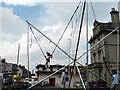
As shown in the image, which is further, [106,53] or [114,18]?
[114,18]

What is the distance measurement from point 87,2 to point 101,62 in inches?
829

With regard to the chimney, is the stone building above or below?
below

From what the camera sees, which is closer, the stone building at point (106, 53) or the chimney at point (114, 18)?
the stone building at point (106, 53)

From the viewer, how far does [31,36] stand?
10.6m

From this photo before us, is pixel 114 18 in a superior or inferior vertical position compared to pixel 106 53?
superior

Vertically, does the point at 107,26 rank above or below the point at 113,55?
above

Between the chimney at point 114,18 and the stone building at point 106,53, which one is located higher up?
the chimney at point 114,18

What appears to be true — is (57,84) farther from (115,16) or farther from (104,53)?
(115,16)

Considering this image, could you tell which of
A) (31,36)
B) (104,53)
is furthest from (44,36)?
(104,53)

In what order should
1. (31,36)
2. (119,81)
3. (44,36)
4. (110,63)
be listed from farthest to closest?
(110,63)
(31,36)
(44,36)
(119,81)

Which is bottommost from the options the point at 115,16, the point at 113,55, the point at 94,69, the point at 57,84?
the point at 57,84

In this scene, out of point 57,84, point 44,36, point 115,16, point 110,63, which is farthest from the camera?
point 57,84

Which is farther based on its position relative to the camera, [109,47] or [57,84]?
[57,84]

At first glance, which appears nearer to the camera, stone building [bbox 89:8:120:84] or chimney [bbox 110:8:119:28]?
stone building [bbox 89:8:120:84]
